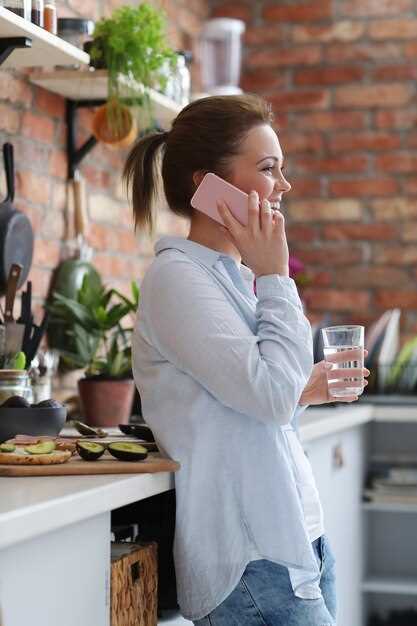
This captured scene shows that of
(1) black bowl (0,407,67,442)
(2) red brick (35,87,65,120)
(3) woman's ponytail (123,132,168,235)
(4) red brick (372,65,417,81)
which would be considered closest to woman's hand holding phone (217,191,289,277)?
(3) woman's ponytail (123,132,168,235)

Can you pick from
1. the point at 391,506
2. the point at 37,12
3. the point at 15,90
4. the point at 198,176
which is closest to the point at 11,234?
the point at 15,90

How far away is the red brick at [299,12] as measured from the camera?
13.8 ft

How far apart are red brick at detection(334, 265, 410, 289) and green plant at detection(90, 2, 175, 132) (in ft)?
4.85

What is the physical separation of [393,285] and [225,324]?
2575mm

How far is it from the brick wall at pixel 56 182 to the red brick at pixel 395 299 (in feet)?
3.24

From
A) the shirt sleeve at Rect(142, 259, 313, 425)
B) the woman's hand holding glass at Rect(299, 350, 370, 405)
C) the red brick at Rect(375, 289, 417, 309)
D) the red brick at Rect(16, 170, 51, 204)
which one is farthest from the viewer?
the red brick at Rect(375, 289, 417, 309)

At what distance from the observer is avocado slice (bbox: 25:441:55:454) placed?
5.61 ft

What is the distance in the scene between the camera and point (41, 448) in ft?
5.65

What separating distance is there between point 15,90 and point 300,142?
174 centimetres

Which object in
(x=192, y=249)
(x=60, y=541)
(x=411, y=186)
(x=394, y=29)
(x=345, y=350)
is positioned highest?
(x=394, y=29)

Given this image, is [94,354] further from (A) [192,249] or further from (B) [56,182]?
(A) [192,249]

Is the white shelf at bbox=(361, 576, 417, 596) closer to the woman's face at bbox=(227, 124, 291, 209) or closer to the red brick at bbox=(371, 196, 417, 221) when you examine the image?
the red brick at bbox=(371, 196, 417, 221)

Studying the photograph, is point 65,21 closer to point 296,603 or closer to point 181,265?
point 181,265

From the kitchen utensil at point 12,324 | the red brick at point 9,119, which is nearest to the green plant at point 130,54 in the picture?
the red brick at point 9,119
